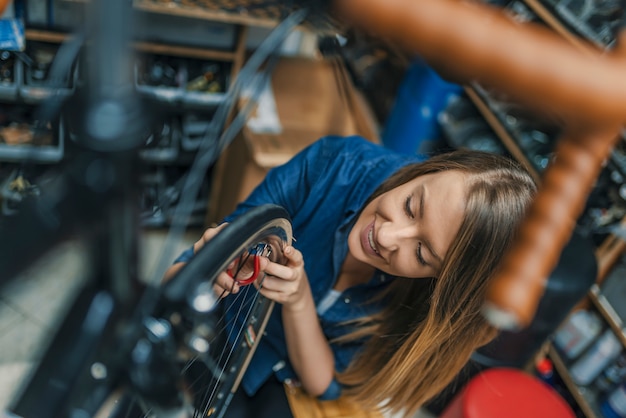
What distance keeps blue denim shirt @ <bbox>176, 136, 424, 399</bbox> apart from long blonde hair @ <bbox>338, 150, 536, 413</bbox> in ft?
0.12

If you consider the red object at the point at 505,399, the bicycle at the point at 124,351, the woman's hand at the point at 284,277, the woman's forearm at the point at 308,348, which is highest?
the bicycle at the point at 124,351

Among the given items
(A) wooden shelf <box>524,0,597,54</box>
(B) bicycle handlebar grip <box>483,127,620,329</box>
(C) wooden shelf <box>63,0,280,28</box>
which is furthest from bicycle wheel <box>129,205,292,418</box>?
(A) wooden shelf <box>524,0,597,54</box>

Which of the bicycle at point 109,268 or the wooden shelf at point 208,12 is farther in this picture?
the wooden shelf at point 208,12

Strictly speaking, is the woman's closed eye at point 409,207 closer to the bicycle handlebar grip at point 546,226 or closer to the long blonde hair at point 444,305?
the long blonde hair at point 444,305

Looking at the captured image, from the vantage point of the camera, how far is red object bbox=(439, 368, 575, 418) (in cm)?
141

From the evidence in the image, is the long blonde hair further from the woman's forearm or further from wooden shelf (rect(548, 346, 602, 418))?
wooden shelf (rect(548, 346, 602, 418))

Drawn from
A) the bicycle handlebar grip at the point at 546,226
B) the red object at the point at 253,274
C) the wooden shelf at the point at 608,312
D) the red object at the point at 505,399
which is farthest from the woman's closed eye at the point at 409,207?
the wooden shelf at the point at 608,312

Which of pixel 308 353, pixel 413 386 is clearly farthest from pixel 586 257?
pixel 308 353

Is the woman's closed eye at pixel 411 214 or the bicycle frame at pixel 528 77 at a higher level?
the bicycle frame at pixel 528 77

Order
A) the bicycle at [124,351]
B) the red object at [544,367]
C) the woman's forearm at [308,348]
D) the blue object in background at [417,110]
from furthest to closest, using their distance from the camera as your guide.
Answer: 1. the blue object in background at [417,110]
2. the red object at [544,367]
3. the woman's forearm at [308,348]
4. the bicycle at [124,351]

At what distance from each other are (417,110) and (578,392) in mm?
1176

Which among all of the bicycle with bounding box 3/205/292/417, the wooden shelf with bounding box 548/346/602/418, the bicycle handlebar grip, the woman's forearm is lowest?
the wooden shelf with bounding box 548/346/602/418

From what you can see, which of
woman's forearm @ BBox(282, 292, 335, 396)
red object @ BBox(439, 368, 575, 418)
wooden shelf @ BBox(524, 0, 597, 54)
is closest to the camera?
woman's forearm @ BBox(282, 292, 335, 396)

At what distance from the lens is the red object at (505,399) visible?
55.5 inches
